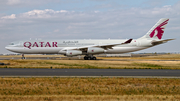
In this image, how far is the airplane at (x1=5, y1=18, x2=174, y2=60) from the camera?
42812mm

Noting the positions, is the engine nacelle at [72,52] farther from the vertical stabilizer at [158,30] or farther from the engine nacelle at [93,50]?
the vertical stabilizer at [158,30]

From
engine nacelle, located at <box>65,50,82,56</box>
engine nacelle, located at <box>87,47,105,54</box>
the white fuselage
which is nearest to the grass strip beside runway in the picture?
engine nacelle, located at <box>65,50,82,56</box>

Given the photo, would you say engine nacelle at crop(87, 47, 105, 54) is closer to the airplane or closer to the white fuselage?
the airplane

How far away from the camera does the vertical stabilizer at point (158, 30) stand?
48500 mm

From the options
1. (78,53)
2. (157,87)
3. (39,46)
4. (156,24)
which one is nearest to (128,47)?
(156,24)

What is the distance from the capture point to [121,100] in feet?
31.7

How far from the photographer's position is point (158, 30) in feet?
159

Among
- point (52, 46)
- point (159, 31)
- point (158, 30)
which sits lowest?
point (52, 46)

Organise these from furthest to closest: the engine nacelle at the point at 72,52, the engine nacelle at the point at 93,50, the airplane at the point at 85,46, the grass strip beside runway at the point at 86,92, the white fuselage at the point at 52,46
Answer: the white fuselage at the point at 52,46
the airplane at the point at 85,46
the engine nacelle at the point at 93,50
the engine nacelle at the point at 72,52
the grass strip beside runway at the point at 86,92

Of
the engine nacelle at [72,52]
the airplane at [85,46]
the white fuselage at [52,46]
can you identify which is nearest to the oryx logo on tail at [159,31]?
the airplane at [85,46]

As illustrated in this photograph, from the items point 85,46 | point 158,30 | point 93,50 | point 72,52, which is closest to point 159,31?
point 158,30

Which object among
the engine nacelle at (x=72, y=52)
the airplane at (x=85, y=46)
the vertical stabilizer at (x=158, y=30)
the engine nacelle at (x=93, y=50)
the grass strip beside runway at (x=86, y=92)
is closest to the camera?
the grass strip beside runway at (x=86, y=92)

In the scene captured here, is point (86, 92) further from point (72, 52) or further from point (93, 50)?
point (93, 50)

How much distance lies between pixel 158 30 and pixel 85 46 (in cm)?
1839
